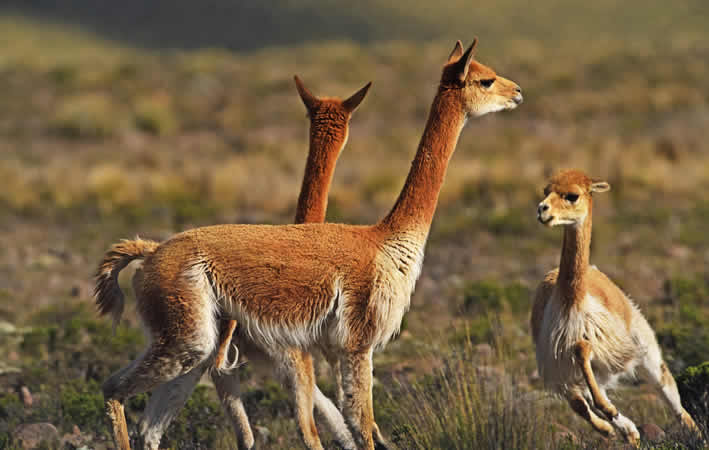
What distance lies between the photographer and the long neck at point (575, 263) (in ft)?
18.6

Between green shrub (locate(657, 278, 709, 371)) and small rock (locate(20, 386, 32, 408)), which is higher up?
green shrub (locate(657, 278, 709, 371))

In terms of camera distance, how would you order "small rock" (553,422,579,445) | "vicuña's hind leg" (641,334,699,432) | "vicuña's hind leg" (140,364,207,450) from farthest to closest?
"vicuña's hind leg" (641,334,699,432) < "small rock" (553,422,579,445) < "vicuña's hind leg" (140,364,207,450)

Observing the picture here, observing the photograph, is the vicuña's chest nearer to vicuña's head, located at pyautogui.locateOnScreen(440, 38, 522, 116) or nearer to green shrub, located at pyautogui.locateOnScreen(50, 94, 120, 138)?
vicuña's head, located at pyautogui.locateOnScreen(440, 38, 522, 116)

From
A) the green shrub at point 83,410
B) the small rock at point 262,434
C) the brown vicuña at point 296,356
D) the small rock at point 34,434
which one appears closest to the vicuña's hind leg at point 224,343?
the brown vicuña at point 296,356

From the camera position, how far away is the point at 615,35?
3051 inches

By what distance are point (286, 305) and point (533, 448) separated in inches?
59.1

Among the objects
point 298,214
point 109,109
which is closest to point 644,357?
point 298,214

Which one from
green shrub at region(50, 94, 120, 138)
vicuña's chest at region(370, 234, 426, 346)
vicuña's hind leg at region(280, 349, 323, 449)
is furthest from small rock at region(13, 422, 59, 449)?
green shrub at region(50, 94, 120, 138)

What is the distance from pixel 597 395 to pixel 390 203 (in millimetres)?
11791

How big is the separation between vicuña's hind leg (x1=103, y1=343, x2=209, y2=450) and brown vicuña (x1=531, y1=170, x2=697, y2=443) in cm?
209

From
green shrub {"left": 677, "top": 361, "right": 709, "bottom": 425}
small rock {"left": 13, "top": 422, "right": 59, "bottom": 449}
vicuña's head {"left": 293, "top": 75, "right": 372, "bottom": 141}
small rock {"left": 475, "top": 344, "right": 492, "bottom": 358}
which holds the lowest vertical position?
small rock {"left": 13, "top": 422, "right": 59, "bottom": 449}

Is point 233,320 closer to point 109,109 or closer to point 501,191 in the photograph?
point 501,191

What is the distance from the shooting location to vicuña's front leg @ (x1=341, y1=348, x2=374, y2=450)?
5.00m

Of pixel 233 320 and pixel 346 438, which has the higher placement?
pixel 233 320
